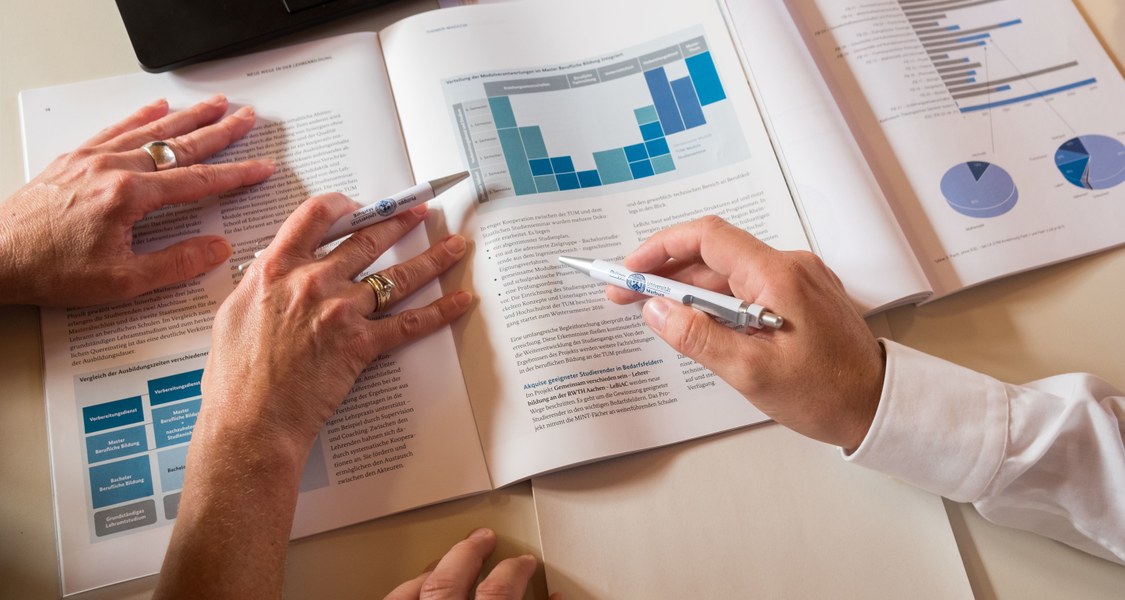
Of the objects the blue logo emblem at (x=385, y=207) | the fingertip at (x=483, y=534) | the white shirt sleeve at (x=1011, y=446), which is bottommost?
the white shirt sleeve at (x=1011, y=446)

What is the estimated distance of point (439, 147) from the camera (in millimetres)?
935

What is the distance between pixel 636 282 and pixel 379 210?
304mm

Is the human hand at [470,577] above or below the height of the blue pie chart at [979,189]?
below

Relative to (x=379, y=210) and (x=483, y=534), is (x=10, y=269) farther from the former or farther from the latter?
(x=483, y=534)

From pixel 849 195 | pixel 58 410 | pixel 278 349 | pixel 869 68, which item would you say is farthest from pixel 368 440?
pixel 869 68

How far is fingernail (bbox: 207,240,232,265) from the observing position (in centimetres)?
88

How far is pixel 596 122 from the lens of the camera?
967 millimetres

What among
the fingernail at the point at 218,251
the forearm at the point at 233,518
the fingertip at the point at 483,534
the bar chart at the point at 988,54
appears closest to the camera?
the forearm at the point at 233,518

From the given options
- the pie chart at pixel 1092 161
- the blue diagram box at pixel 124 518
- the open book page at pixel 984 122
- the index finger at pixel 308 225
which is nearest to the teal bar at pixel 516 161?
the index finger at pixel 308 225

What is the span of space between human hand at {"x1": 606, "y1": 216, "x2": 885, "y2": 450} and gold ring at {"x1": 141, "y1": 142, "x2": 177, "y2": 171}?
1.96ft

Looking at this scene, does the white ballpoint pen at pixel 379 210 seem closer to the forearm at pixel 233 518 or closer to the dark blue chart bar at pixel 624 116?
the dark blue chart bar at pixel 624 116

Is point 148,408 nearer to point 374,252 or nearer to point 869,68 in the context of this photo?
point 374,252

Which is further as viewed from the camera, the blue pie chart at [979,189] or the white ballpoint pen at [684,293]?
the blue pie chart at [979,189]

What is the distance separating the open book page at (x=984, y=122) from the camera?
0.90m
